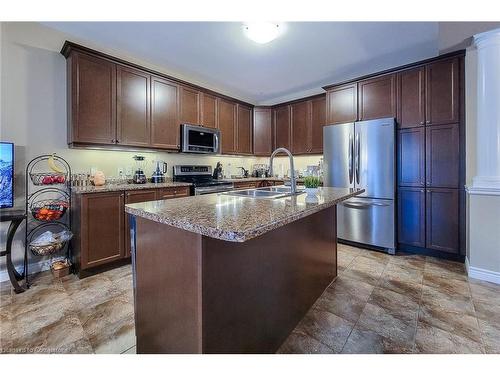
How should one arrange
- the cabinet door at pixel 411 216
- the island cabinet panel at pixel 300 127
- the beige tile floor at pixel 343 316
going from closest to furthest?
the beige tile floor at pixel 343 316
the cabinet door at pixel 411 216
the island cabinet panel at pixel 300 127

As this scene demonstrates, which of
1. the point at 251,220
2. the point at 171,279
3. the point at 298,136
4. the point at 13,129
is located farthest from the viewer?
the point at 298,136

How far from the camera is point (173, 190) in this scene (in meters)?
3.20

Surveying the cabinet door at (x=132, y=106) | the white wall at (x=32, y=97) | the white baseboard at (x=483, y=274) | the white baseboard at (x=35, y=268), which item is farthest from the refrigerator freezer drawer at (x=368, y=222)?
the white baseboard at (x=35, y=268)

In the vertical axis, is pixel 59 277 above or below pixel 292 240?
below

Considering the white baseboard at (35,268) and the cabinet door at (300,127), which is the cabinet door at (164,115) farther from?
the cabinet door at (300,127)

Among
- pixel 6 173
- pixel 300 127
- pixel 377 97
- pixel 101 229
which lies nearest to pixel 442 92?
pixel 377 97

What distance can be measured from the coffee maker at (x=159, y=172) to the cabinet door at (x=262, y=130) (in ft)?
6.76

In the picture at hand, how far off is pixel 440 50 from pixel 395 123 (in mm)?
986

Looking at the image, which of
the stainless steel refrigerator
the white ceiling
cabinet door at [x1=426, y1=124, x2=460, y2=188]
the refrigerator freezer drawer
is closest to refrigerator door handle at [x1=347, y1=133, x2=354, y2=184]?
the stainless steel refrigerator

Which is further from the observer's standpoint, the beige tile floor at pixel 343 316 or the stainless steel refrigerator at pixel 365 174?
the stainless steel refrigerator at pixel 365 174

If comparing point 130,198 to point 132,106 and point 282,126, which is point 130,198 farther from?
point 282,126

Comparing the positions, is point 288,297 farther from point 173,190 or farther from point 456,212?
point 456,212

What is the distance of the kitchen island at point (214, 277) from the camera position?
40.6 inches
